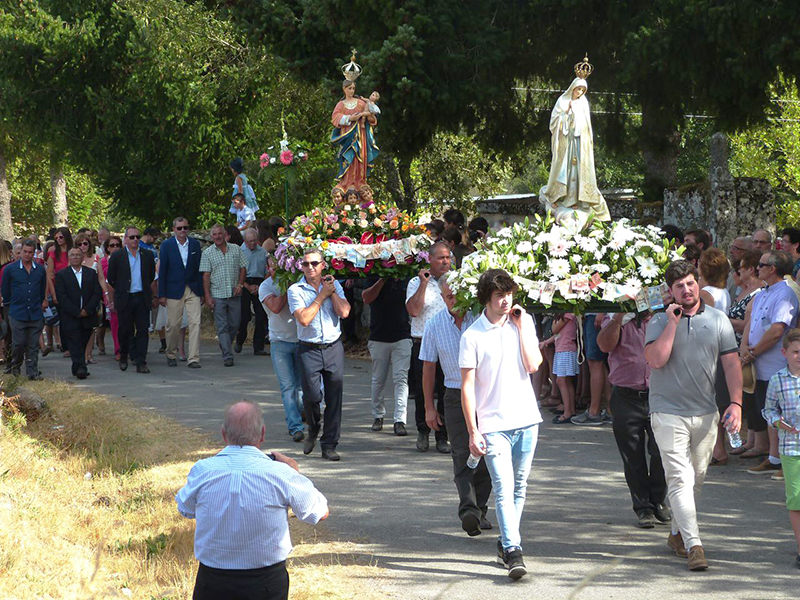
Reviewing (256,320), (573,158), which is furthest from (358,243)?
(256,320)

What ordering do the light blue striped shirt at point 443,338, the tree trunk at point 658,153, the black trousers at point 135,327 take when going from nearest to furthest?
the light blue striped shirt at point 443,338
the black trousers at point 135,327
the tree trunk at point 658,153

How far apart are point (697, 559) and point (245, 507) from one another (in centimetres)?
331

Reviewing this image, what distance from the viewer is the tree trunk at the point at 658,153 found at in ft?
61.8

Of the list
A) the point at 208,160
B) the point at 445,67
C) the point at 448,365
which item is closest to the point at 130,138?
the point at 208,160

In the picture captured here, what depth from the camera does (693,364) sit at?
6977 millimetres

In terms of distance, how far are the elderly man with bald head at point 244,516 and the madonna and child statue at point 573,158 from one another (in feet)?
25.3

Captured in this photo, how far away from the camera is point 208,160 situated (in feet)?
93.1

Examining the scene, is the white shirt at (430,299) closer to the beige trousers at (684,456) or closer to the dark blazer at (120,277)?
the beige trousers at (684,456)

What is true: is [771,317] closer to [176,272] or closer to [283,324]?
[283,324]

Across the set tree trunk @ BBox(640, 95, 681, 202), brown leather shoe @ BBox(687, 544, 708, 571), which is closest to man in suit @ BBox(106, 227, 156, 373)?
tree trunk @ BBox(640, 95, 681, 202)

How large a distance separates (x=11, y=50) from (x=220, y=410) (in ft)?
65.8

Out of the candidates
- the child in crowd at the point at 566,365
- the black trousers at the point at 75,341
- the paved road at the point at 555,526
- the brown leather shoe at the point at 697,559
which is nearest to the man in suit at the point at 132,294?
the black trousers at the point at 75,341

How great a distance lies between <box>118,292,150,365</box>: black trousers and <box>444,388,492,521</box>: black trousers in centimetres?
880

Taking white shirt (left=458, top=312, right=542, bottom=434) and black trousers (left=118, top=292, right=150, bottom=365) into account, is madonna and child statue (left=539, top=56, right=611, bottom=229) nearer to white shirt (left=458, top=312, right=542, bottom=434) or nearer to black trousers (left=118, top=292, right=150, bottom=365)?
white shirt (left=458, top=312, right=542, bottom=434)
